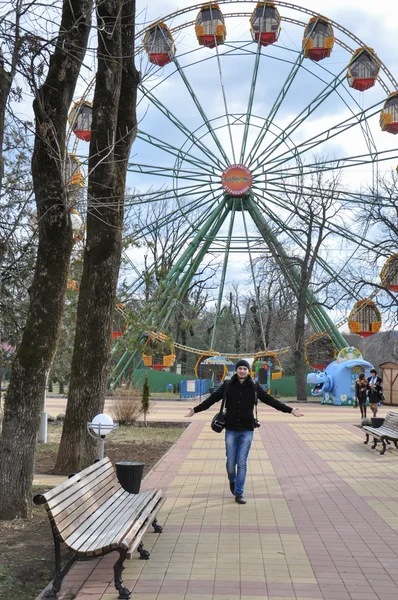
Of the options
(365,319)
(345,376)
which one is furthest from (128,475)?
(365,319)

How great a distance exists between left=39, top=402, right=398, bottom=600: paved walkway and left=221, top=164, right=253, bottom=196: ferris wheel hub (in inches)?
740

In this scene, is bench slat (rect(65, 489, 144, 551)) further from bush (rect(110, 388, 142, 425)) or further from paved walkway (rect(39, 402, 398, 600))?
bush (rect(110, 388, 142, 425))

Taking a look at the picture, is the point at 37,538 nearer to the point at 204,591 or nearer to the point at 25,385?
the point at 25,385

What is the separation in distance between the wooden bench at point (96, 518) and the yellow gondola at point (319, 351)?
2968cm

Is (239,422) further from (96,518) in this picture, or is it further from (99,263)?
(96,518)

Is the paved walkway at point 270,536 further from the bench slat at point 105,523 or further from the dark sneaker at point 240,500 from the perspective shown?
the bench slat at point 105,523

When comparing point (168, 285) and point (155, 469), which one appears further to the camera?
point (168, 285)

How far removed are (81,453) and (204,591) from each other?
5.49 meters

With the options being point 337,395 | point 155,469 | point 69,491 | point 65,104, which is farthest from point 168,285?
point 69,491

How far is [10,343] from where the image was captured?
13.2 m

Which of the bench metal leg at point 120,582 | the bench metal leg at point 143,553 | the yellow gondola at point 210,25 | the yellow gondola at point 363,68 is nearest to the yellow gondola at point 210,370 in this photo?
the yellow gondola at point 363,68

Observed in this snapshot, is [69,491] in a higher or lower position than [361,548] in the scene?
higher

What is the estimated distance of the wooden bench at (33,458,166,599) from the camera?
16.0ft

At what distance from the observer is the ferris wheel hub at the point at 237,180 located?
30.3 m
